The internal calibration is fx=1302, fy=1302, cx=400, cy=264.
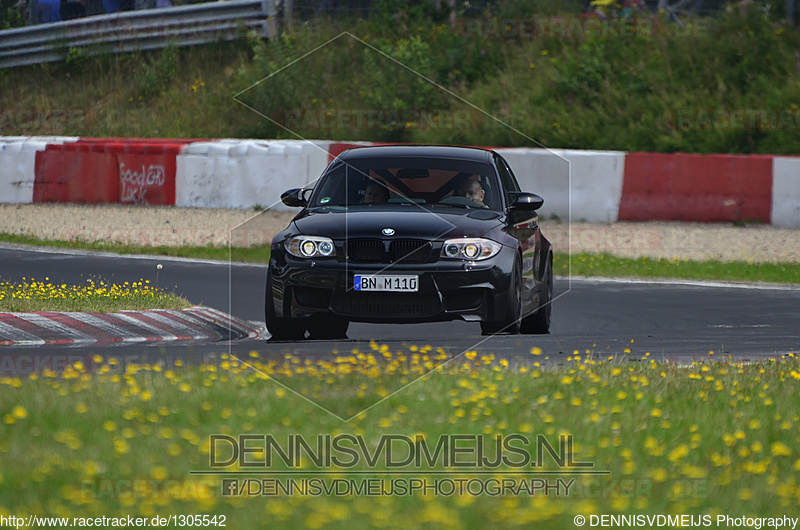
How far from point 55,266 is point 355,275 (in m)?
8.14

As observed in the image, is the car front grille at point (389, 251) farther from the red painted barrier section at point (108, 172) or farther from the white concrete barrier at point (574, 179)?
the red painted barrier section at point (108, 172)

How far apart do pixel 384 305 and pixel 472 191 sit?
1597 mm

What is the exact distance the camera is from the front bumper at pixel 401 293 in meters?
8.98

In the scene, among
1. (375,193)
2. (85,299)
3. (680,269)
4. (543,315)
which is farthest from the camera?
(680,269)

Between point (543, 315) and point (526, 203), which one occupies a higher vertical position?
point (526, 203)

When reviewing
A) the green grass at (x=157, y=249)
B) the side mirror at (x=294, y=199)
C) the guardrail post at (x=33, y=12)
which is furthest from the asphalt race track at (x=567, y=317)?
the guardrail post at (x=33, y=12)

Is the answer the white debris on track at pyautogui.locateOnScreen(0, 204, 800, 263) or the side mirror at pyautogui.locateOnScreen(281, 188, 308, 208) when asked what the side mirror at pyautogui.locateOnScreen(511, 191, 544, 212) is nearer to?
the side mirror at pyautogui.locateOnScreen(281, 188, 308, 208)

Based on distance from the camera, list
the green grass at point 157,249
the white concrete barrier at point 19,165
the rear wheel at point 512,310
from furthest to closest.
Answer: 1. the white concrete barrier at point 19,165
2. the green grass at point 157,249
3. the rear wheel at point 512,310

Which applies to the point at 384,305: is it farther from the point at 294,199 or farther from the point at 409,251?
the point at 294,199

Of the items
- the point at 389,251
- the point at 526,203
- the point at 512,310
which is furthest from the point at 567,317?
the point at 389,251

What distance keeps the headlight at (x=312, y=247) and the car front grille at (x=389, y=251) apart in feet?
0.46

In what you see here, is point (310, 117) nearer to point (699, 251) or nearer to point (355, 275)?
point (699, 251)

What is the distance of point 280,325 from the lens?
9562mm

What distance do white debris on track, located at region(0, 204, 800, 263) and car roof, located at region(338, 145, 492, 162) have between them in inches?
266
